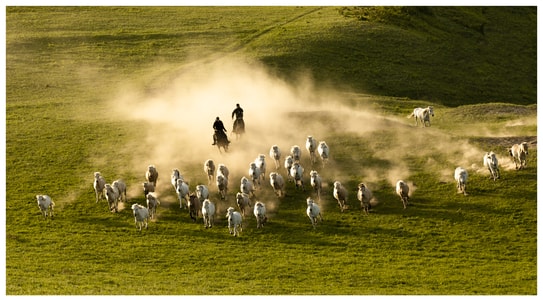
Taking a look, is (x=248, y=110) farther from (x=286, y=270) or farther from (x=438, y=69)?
(x=438, y=69)

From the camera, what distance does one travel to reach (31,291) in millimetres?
41062

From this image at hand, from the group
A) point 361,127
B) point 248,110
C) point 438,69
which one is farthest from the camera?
point 438,69

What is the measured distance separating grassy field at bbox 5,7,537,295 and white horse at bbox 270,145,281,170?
0.60 meters

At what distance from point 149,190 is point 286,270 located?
1317cm

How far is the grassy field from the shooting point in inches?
1742

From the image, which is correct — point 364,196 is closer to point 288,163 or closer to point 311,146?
point 288,163

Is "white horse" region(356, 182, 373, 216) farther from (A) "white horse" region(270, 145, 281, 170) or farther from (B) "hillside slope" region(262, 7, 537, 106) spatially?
(B) "hillside slope" region(262, 7, 537, 106)

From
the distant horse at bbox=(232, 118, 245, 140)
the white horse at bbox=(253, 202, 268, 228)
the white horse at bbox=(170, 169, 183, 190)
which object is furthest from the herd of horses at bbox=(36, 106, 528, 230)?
the distant horse at bbox=(232, 118, 245, 140)

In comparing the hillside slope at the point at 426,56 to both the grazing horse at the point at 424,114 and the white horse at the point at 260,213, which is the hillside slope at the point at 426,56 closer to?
the grazing horse at the point at 424,114

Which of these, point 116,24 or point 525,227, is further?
point 116,24

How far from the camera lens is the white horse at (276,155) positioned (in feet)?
193

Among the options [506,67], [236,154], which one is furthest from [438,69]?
[236,154]

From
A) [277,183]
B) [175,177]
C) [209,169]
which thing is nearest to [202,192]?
[175,177]

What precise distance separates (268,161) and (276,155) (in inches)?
51.7
